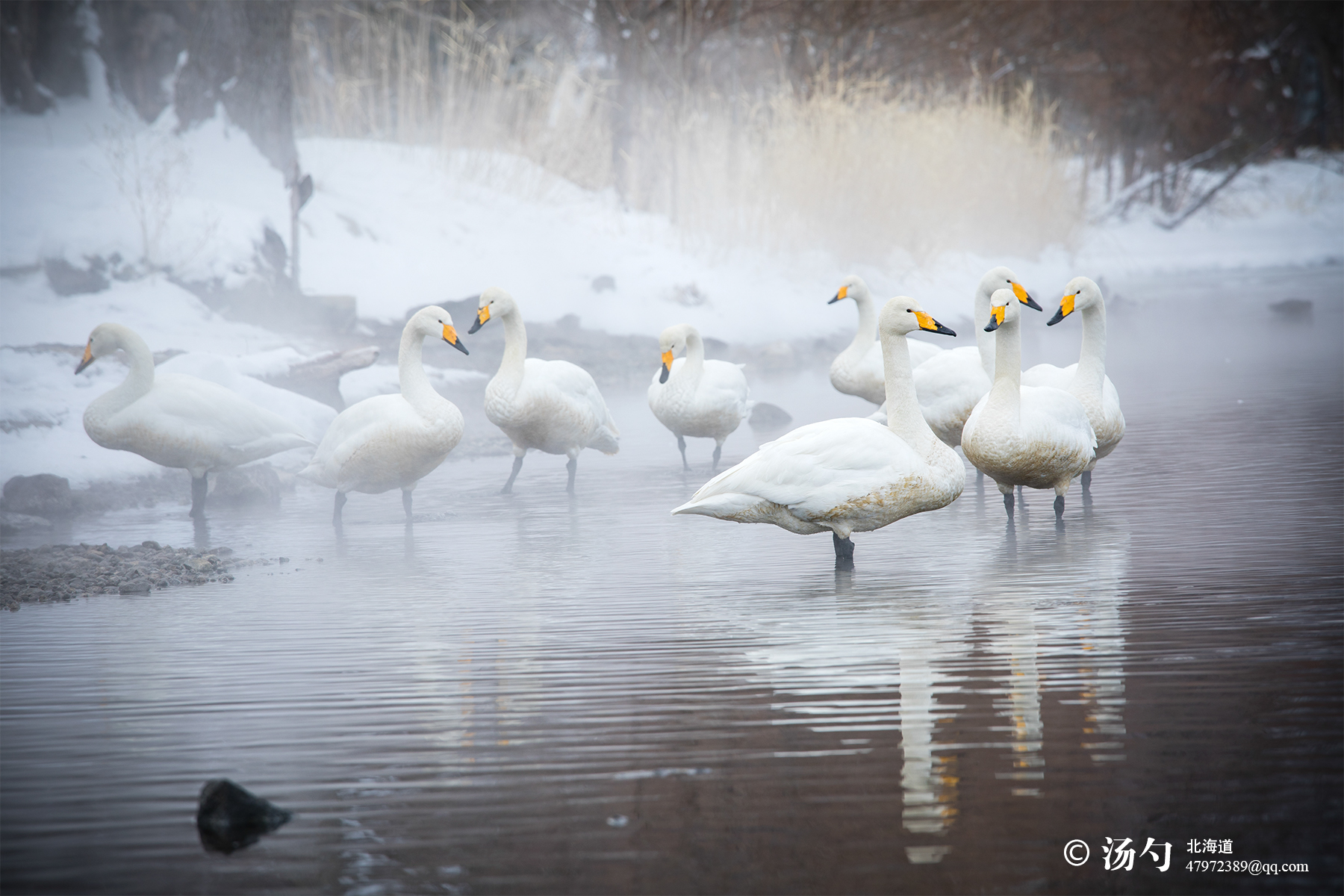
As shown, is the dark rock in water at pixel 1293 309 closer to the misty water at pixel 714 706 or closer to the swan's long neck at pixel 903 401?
the misty water at pixel 714 706

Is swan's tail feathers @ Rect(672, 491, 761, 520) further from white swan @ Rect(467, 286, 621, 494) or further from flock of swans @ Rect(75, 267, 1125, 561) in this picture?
white swan @ Rect(467, 286, 621, 494)

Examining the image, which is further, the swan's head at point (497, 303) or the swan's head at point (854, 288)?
the swan's head at point (854, 288)

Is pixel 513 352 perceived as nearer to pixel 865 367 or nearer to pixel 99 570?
pixel 865 367

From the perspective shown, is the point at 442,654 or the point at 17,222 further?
the point at 17,222

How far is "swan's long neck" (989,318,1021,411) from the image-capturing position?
554 centimetres

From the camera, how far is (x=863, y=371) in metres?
7.95

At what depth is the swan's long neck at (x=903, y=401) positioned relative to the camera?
518 cm

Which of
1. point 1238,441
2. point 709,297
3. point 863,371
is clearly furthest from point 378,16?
point 1238,441

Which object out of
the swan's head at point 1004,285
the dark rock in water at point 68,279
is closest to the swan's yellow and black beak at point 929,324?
the swan's head at point 1004,285

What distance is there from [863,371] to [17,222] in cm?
767

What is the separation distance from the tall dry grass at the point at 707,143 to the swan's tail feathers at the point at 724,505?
1011cm

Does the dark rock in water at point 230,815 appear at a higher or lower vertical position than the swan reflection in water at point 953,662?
lower

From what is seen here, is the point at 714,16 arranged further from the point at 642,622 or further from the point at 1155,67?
the point at 1155,67

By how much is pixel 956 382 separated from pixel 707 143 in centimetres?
931
